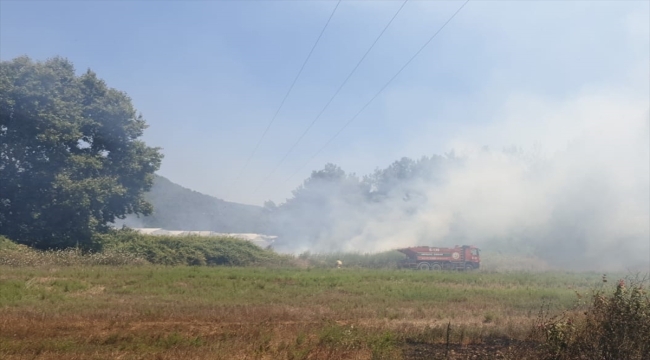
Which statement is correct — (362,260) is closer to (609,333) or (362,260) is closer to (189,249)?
(189,249)

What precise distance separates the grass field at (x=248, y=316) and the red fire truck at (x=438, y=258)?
20208mm

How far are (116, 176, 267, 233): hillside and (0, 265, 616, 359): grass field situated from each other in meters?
70.8

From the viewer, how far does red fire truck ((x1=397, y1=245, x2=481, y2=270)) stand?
159 feet

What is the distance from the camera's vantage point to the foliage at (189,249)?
40.1 meters

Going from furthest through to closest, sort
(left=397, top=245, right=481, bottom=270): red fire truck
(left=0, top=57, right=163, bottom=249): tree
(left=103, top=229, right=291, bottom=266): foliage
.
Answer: (left=397, top=245, right=481, bottom=270): red fire truck < (left=103, top=229, right=291, bottom=266): foliage < (left=0, top=57, right=163, bottom=249): tree

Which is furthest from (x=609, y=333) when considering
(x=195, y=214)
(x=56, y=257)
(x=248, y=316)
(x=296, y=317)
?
(x=195, y=214)

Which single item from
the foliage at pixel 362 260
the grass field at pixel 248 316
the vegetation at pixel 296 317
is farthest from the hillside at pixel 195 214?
the grass field at pixel 248 316

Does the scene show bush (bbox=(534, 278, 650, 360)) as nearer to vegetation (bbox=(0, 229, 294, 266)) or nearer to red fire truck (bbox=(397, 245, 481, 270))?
vegetation (bbox=(0, 229, 294, 266))

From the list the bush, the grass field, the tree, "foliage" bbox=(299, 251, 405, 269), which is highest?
the tree

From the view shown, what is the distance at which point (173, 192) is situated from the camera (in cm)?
13350

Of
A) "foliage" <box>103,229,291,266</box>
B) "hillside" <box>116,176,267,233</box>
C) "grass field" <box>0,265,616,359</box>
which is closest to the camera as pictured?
"grass field" <box>0,265,616,359</box>

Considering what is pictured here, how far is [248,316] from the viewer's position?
15492 mm

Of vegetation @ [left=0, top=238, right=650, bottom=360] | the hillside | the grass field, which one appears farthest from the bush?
the hillside

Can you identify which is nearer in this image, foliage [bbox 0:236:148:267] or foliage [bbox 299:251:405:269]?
foliage [bbox 0:236:148:267]
